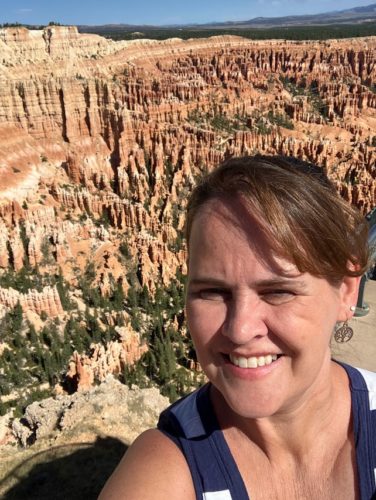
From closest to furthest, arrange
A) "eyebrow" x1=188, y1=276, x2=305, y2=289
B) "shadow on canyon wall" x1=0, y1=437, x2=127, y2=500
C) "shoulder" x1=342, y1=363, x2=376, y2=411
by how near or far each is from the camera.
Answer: "eyebrow" x1=188, y1=276, x2=305, y2=289, "shoulder" x1=342, y1=363, x2=376, y2=411, "shadow on canyon wall" x1=0, y1=437, x2=127, y2=500

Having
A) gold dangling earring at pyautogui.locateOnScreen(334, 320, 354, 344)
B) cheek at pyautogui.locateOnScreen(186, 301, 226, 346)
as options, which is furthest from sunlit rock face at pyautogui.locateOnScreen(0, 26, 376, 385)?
cheek at pyautogui.locateOnScreen(186, 301, 226, 346)

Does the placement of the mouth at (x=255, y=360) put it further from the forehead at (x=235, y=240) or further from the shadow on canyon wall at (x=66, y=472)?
the shadow on canyon wall at (x=66, y=472)

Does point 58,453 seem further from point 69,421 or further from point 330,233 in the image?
point 330,233

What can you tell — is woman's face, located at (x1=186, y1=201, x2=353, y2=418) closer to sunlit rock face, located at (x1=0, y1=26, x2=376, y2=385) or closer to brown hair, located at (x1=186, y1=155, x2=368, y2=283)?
brown hair, located at (x1=186, y1=155, x2=368, y2=283)

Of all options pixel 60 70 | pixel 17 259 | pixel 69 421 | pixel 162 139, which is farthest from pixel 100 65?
pixel 69 421

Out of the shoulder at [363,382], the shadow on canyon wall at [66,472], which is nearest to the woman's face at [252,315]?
the shoulder at [363,382]

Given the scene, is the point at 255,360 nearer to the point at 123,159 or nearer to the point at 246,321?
the point at 246,321

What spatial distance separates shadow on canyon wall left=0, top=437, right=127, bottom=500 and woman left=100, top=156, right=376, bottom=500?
7.26 m

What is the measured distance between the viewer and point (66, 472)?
883 centimetres

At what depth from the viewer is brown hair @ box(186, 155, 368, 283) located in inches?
74.0

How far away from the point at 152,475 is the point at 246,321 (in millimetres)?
975

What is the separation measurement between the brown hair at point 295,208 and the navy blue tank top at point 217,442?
91cm

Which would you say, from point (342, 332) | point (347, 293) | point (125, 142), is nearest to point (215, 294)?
point (347, 293)

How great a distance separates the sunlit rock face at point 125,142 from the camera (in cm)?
2873
